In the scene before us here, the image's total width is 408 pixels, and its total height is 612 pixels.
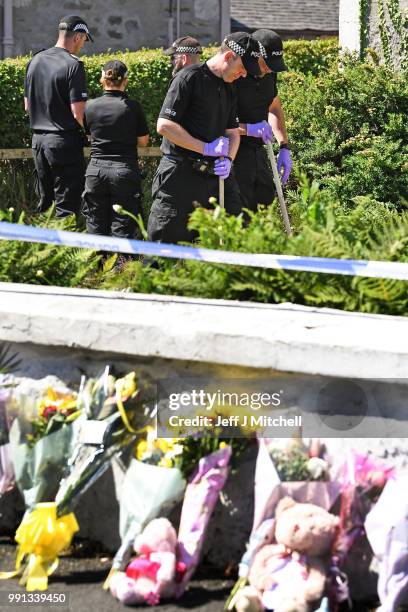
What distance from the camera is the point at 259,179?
25.1ft

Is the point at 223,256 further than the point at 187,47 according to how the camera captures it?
No

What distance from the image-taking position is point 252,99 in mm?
7582

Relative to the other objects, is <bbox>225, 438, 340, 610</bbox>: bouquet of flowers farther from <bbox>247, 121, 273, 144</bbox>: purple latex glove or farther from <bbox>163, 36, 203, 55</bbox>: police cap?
<bbox>163, 36, 203, 55</bbox>: police cap

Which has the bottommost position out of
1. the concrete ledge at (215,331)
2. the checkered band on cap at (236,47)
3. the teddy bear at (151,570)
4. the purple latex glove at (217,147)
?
the teddy bear at (151,570)

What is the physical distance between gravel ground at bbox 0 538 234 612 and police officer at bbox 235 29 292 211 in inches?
153

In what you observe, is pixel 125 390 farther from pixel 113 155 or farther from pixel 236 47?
pixel 113 155

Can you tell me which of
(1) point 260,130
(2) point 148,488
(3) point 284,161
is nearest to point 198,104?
(1) point 260,130

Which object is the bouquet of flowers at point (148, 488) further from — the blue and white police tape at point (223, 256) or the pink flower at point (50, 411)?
the blue and white police tape at point (223, 256)

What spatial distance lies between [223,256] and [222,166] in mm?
2203

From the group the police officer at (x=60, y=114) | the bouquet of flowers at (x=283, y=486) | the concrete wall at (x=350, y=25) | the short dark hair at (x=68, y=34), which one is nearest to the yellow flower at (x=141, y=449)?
the bouquet of flowers at (x=283, y=486)

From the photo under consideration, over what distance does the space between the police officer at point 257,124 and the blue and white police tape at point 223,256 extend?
289cm

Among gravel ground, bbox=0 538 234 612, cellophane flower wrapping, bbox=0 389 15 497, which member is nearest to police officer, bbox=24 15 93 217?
cellophane flower wrapping, bbox=0 389 15 497

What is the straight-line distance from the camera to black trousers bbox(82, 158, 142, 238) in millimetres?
7637

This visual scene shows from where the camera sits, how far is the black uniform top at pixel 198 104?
20.8 feet
